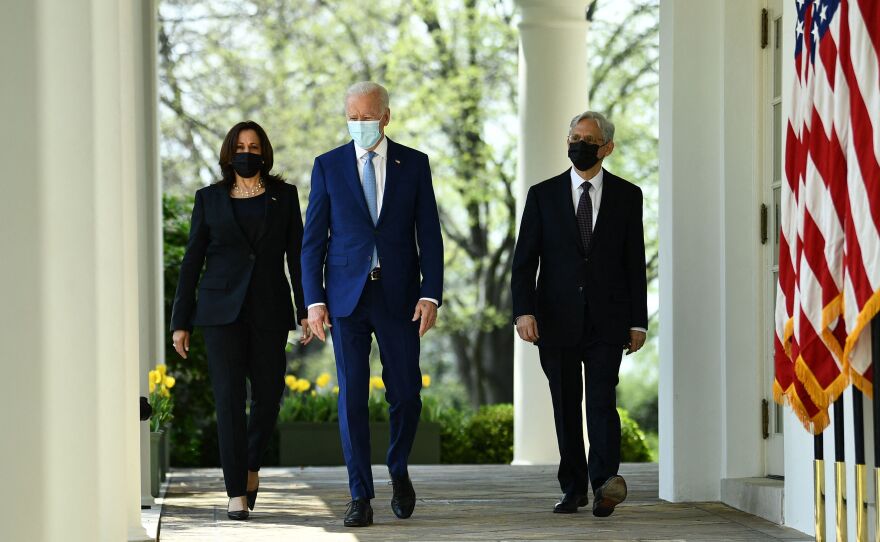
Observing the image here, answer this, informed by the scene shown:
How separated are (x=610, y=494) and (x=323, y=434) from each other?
19.9 ft

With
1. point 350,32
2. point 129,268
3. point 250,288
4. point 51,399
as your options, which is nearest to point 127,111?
point 129,268

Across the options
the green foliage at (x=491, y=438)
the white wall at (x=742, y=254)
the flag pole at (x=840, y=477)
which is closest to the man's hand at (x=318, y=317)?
the white wall at (x=742, y=254)

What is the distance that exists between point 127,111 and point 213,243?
3.55 feet

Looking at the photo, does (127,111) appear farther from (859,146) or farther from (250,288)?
(859,146)

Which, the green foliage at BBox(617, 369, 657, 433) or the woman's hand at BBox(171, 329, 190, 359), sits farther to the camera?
the green foliage at BBox(617, 369, 657, 433)

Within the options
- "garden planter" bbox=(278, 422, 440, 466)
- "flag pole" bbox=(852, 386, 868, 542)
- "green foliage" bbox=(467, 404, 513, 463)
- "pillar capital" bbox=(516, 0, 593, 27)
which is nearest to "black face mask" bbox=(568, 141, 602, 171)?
"flag pole" bbox=(852, 386, 868, 542)

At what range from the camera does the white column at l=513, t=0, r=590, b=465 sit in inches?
447

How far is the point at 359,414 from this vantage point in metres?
6.72

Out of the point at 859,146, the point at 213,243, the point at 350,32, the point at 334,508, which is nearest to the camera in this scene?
the point at 859,146

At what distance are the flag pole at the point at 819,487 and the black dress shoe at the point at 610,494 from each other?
1397 mm

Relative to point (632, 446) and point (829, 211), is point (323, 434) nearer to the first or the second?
point (632, 446)

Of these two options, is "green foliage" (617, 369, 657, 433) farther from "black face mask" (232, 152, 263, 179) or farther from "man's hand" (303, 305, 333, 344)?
"man's hand" (303, 305, 333, 344)

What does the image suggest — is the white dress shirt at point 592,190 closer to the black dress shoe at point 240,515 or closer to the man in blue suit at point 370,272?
the man in blue suit at point 370,272

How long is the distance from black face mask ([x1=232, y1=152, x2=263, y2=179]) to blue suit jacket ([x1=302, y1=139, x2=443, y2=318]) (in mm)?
388
